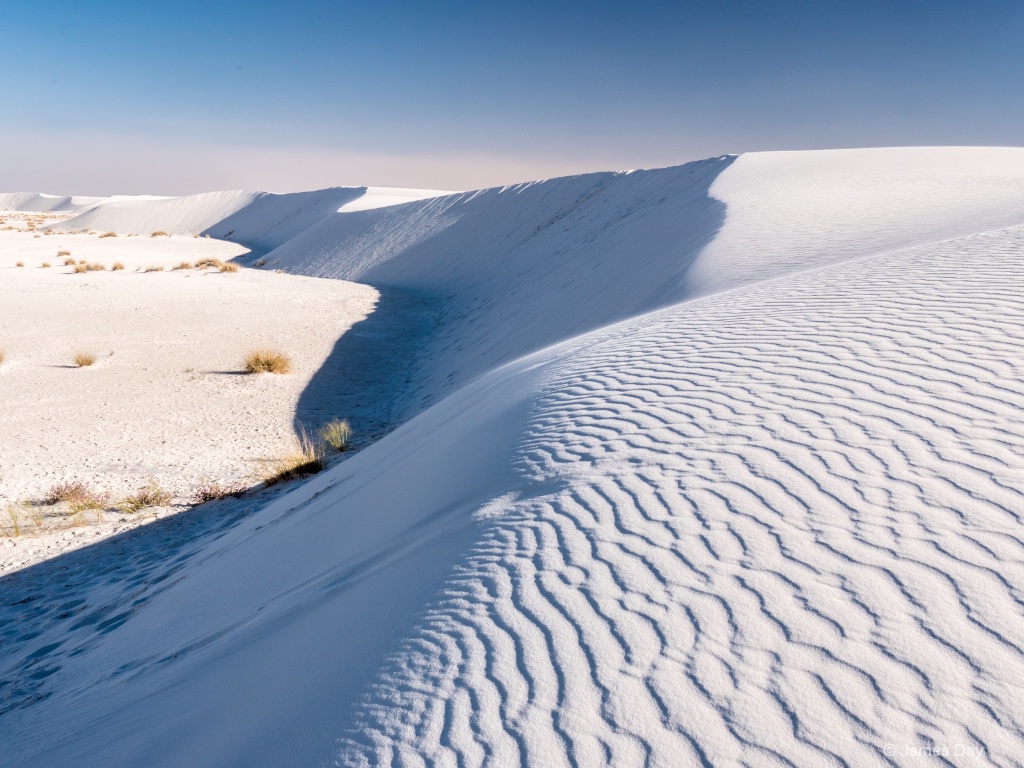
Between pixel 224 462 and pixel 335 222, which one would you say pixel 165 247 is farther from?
pixel 224 462

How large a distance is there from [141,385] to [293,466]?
14.9 feet

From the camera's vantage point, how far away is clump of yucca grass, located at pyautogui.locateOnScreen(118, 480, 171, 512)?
6266 mm

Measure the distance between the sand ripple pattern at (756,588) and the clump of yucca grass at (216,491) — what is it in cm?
413

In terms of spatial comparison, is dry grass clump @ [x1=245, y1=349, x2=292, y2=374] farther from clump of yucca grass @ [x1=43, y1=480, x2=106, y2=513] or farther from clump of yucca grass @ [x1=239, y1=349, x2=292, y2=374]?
clump of yucca grass @ [x1=43, y1=480, x2=106, y2=513]

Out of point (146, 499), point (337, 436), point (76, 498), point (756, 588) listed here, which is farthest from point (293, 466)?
point (756, 588)

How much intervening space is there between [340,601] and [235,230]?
58.3 m

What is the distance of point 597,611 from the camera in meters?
2.11

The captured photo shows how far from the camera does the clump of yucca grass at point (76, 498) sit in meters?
6.20

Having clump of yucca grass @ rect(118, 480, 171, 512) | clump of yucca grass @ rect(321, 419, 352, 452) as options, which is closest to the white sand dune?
clump of yucca grass @ rect(118, 480, 171, 512)

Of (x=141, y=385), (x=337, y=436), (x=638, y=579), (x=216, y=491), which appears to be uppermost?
(x=638, y=579)

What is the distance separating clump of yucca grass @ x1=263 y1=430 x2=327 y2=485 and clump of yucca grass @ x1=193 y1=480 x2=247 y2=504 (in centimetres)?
27

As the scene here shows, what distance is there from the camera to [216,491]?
661 centimetres

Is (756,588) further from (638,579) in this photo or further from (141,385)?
(141,385)

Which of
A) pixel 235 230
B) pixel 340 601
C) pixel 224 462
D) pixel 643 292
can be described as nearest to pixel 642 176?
pixel 643 292
